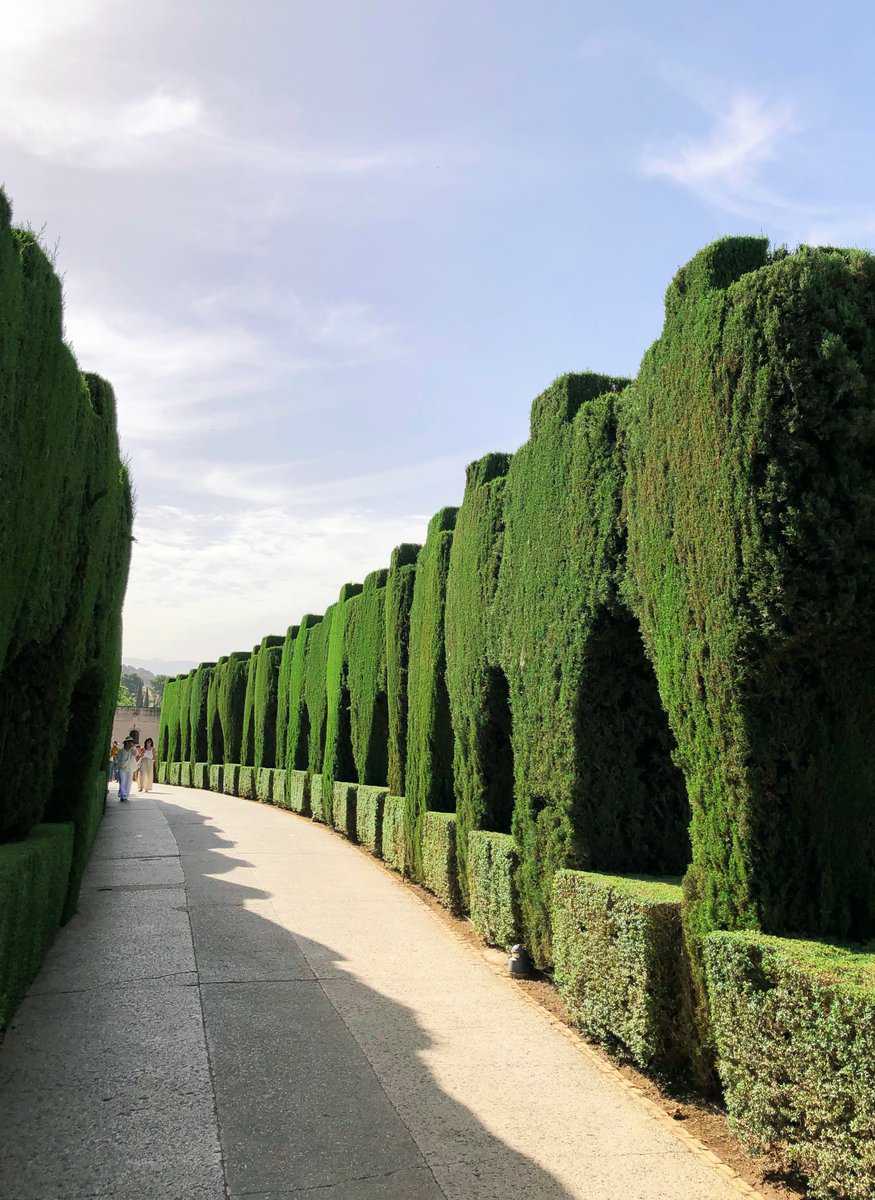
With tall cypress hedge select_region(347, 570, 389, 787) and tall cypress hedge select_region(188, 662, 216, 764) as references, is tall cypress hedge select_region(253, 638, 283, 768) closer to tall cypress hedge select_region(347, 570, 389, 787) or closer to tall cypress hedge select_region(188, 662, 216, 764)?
tall cypress hedge select_region(188, 662, 216, 764)

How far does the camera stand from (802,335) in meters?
4.65

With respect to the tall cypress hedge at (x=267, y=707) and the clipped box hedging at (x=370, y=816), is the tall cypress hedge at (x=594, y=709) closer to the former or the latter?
the clipped box hedging at (x=370, y=816)

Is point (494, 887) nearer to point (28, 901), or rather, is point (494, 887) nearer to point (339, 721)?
point (28, 901)

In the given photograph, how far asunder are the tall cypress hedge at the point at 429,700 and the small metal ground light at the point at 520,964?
3.60 metres

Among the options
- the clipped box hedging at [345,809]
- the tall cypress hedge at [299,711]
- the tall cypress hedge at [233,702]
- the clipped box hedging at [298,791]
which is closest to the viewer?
the clipped box hedging at [345,809]

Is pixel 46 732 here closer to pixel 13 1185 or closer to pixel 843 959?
pixel 13 1185

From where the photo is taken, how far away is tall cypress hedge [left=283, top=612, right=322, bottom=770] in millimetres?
22750

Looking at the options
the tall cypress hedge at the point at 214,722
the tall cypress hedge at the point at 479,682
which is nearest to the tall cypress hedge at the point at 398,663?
the tall cypress hedge at the point at 479,682

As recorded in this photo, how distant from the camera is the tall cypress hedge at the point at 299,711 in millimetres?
22750

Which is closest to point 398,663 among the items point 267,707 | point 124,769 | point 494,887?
point 494,887

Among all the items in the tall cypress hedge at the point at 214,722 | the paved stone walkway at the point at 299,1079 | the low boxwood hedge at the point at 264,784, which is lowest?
the paved stone walkway at the point at 299,1079

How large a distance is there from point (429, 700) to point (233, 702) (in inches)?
810

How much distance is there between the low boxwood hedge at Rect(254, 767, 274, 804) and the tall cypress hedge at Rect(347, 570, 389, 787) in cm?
846

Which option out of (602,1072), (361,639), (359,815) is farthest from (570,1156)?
(361,639)
